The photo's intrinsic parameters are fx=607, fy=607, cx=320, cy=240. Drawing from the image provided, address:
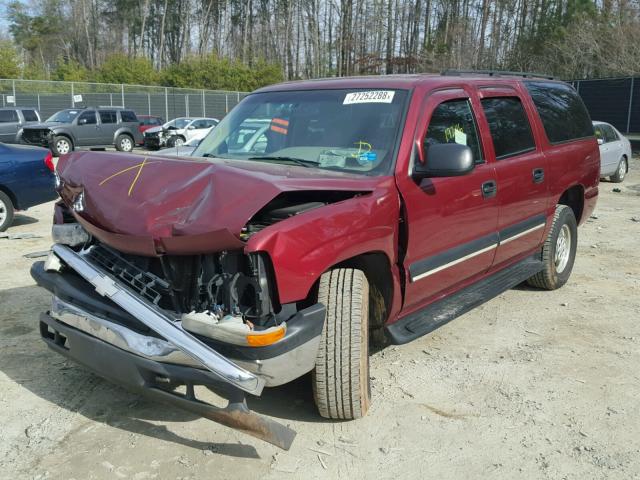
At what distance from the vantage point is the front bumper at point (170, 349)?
2730mm

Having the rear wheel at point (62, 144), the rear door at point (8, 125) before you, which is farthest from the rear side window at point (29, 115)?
the rear wheel at point (62, 144)

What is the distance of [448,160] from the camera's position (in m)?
3.57

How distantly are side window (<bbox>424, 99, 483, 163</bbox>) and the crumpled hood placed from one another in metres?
0.79

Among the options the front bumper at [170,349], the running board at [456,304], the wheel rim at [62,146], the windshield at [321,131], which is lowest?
the wheel rim at [62,146]

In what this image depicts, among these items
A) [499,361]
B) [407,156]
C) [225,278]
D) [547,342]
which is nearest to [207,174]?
[225,278]

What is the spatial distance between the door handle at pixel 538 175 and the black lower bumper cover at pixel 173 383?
3264mm

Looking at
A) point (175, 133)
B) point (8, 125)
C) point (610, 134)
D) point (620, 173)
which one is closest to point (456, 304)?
point (610, 134)

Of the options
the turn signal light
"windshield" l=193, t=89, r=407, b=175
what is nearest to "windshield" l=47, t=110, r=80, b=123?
"windshield" l=193, t=89, r=407, b=175

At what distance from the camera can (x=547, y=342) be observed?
15.5 feet

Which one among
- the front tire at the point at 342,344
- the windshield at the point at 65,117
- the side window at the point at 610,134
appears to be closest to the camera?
the front tire at the point at 342,344

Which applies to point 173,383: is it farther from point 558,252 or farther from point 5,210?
point 5,210

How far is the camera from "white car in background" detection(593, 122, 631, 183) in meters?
14.1

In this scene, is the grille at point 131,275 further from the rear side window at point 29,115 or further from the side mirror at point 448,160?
the rear side window at point 29,115

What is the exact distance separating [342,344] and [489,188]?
1900 millimetres
